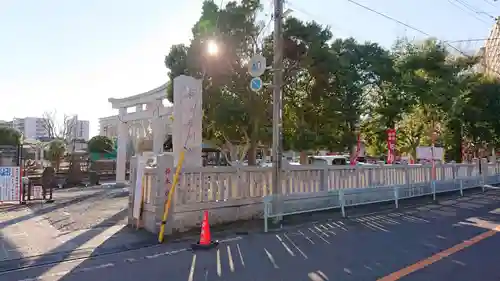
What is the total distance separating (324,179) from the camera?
11.6 meters

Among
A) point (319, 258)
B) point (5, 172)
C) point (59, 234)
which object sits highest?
point (5, 172)

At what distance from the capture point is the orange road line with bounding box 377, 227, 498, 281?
5.25 meters

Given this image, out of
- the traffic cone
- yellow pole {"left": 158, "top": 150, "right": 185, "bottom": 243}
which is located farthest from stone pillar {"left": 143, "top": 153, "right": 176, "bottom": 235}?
the traffic cone

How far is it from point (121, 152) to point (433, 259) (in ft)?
62.7

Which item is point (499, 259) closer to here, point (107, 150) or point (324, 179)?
point (324, 179)

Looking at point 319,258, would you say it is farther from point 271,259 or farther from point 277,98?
point 277,98

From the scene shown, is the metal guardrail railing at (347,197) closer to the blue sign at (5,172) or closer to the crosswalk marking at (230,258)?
the crosswalk marking at (230,258)

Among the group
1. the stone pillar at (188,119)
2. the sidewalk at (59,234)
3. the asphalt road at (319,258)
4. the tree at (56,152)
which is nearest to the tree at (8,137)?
the tree at (56,152)

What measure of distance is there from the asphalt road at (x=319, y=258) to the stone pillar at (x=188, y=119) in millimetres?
2929

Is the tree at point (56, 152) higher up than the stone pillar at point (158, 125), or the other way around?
the stone pillar at point (158, 125)

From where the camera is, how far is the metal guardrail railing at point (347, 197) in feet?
32.1

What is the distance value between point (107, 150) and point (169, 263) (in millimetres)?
40899

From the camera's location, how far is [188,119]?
10016 mm

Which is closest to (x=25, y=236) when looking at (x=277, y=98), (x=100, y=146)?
(x=277, y=98)
